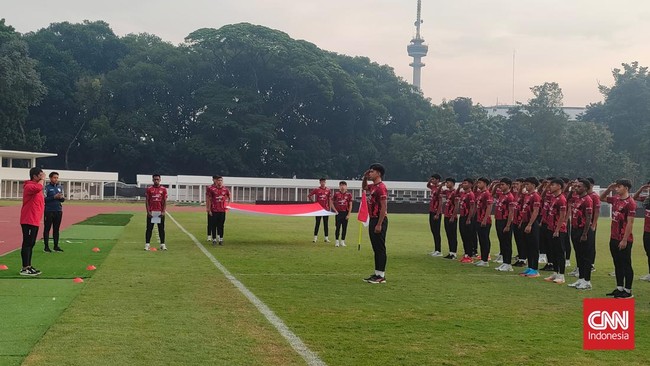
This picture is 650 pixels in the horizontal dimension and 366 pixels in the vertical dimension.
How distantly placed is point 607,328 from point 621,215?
3445 mm

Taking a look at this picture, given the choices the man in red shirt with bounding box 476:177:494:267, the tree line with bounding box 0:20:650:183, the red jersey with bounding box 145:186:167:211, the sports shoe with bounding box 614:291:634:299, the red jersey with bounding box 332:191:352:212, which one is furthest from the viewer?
the tree line with bounding box 0:20:650:183

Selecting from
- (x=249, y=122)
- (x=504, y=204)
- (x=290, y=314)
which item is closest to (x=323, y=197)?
(x=504, y=204)

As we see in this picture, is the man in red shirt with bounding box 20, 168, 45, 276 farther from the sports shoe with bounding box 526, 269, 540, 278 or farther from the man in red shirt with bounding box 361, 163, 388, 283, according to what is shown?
the sports shoe with bounding box 526, 269, 540, 278

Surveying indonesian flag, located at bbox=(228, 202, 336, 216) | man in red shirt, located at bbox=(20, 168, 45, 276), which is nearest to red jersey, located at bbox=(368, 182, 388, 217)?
man in red shirt, located at bbox=(20, 168, 45, 276)

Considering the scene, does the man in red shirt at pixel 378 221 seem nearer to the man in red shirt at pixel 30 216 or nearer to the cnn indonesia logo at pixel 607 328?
the cnn indonesia logo at pixel 607 328

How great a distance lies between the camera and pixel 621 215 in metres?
10.2

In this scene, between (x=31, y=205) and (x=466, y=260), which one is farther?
(x=466, y=260)

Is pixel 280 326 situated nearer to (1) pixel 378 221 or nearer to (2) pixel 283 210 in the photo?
(1) pixel 378 221

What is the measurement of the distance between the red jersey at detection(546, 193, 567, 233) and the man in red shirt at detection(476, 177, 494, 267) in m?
1.80

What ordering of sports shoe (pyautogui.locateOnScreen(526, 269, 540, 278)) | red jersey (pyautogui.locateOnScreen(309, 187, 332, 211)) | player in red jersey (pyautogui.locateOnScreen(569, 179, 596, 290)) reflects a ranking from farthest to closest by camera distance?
red jersey (pyautogui.locateOnScreen(309, 187, 332, 211))
sports shoe (pyautogui.locateOnScreen(526, 269, 540, 278))
player in red jersey (pyautogui.locateOnScreen(569, 179, 596, 290))

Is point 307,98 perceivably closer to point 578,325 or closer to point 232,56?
point 232,56

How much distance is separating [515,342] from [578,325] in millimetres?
1407

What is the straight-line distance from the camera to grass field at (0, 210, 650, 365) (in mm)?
6359

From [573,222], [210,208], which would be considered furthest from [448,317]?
[210,208]
